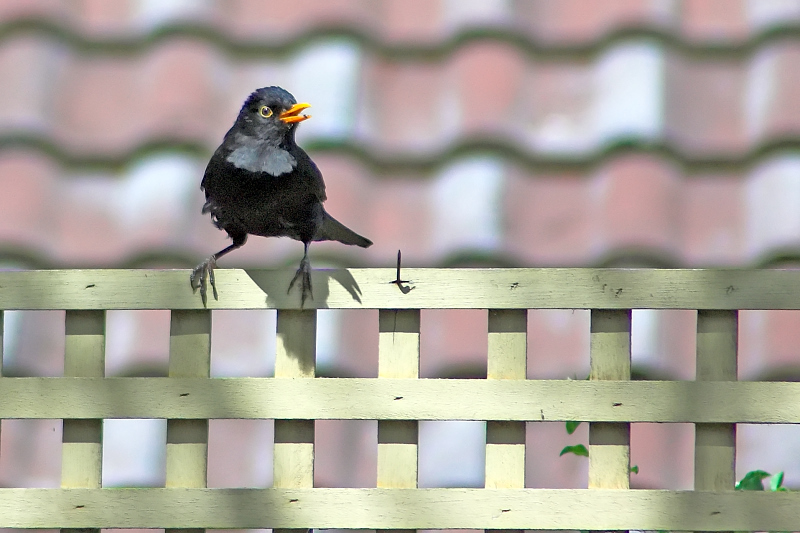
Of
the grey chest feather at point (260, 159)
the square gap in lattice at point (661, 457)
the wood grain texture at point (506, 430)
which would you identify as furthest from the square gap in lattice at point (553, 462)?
the grey chest feather at point (260, 159)

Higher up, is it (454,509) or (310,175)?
(310,175)

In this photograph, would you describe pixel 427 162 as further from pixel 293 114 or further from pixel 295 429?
pixel 295 429

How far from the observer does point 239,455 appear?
7.01ft

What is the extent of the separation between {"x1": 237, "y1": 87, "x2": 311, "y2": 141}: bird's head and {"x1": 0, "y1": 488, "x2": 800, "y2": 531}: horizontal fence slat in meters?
0.80

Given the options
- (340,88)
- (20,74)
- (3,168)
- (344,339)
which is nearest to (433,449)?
(344,339)

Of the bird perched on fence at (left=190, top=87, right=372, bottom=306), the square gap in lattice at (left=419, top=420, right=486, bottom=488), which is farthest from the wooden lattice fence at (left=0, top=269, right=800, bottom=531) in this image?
the square gap in lattice at (left=419, top=420, right=486, bottom=488)

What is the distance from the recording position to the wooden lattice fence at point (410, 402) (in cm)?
160

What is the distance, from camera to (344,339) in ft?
7.14

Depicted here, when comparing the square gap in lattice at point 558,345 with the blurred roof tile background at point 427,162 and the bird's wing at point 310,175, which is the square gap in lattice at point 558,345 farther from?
the bird's wing at point 310,175

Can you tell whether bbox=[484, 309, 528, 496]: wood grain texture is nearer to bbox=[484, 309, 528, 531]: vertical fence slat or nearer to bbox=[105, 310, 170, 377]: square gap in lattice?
bbox=[484, 309, 528, 531]: vertical fence slat

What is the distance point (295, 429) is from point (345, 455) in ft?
1.61

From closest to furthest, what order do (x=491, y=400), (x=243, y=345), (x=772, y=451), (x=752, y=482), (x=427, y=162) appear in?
(x=491, y=400) < (x=752, y=482) < (x=772, y=451) < (x=243, y=345) < (x=427, y=162)

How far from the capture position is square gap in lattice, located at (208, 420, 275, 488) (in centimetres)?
212

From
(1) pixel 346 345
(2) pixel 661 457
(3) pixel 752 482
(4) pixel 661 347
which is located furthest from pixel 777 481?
(1) pixel 346 345
